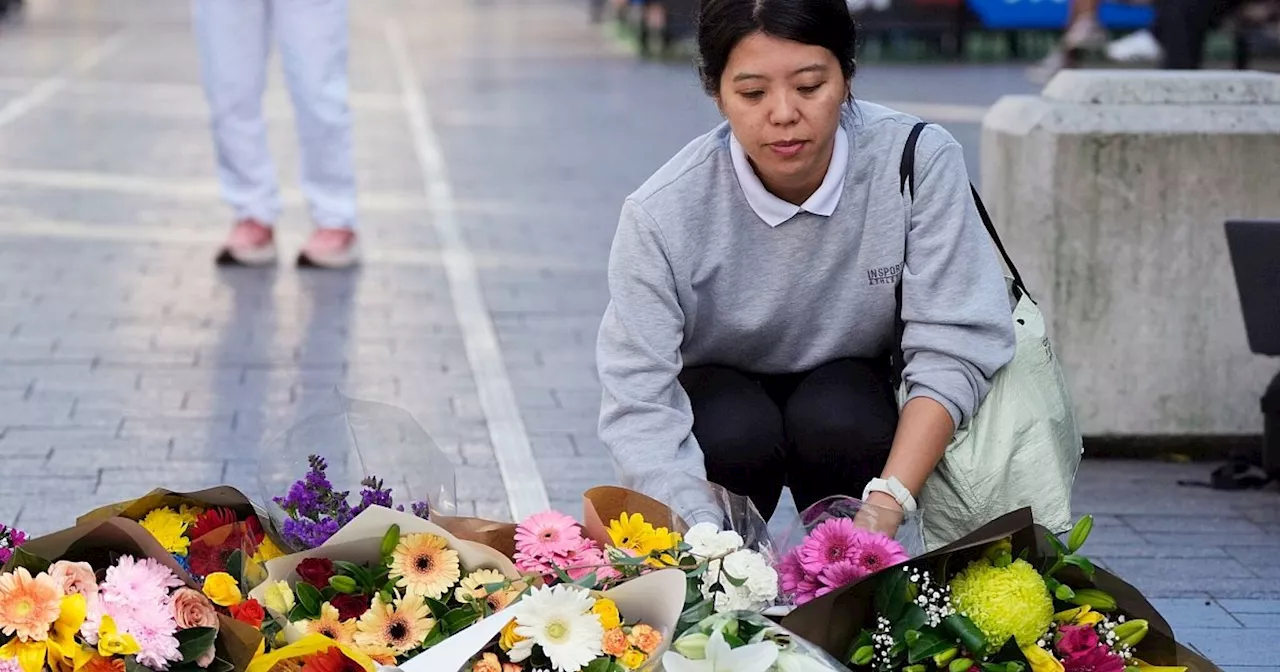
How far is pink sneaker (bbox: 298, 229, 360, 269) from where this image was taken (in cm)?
727

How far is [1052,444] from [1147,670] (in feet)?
1.94

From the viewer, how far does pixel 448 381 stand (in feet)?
18.5

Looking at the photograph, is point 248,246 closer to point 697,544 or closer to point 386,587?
point 386,587

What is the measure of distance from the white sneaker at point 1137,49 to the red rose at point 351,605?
541 inches

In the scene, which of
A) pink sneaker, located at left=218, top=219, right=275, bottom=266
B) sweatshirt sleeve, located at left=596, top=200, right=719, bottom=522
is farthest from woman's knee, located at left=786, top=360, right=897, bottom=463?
pink sneaker, located at left=218, top=219, right=275, bottom=266

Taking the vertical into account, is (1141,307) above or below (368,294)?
above

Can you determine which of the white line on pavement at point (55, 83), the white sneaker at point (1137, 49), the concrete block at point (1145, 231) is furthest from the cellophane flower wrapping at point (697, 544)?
the white sneaker at point (1137, 49)

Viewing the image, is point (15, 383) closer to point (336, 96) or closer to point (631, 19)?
point (336, 96)

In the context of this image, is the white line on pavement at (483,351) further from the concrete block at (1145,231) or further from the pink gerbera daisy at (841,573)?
the pink gerbera daisy at (841,573)

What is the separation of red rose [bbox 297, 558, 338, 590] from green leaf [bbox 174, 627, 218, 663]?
24cm

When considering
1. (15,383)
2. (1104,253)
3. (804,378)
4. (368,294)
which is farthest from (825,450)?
(368,294)

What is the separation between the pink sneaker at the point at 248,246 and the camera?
7289 mm

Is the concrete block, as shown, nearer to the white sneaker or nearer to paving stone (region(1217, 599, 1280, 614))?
paving stone (region(1217, 599, 1280, 614))

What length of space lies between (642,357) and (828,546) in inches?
23.5
